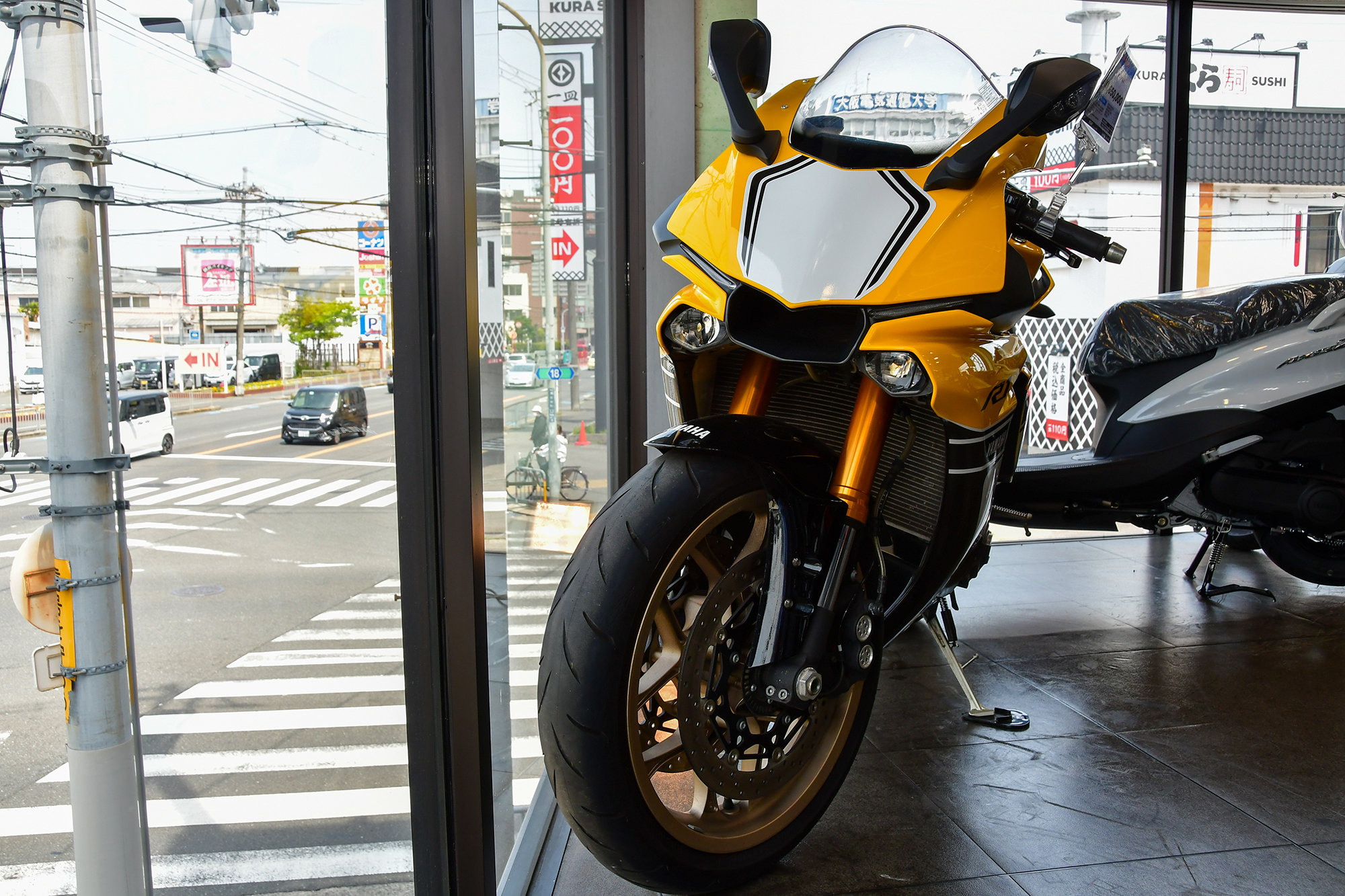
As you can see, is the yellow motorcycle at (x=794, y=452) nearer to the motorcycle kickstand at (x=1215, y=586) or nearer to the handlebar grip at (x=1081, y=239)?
the handlebar grip at (x=1081, y=239)

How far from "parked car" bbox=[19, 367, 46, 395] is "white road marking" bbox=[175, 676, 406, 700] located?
354 mm

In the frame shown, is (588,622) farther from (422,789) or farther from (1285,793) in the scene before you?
(1285,793)

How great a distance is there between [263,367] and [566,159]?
56.7 inches

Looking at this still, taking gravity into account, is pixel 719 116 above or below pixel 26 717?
above

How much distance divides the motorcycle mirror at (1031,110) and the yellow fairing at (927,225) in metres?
0.03


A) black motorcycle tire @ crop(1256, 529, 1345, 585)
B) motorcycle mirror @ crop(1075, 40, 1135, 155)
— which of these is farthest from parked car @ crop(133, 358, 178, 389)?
black motorcycle tire @ crop(1256, 529, 1345, 585)

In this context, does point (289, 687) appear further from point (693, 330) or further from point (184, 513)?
point (693, 330)

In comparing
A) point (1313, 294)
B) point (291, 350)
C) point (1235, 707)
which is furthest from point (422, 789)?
point (1313, 294)

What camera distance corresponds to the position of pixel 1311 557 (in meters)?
2.59

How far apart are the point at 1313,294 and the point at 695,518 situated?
6.79 feet

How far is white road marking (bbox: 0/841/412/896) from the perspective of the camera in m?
0.90

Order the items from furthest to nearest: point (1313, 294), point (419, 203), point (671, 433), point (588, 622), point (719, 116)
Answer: point (719, 116)
point (1313, 294)
point (671, 433)
point (588, 622)
point (419, 203)

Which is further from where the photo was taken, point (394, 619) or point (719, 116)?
point (719, 116)

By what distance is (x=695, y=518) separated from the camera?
127 centimetres
